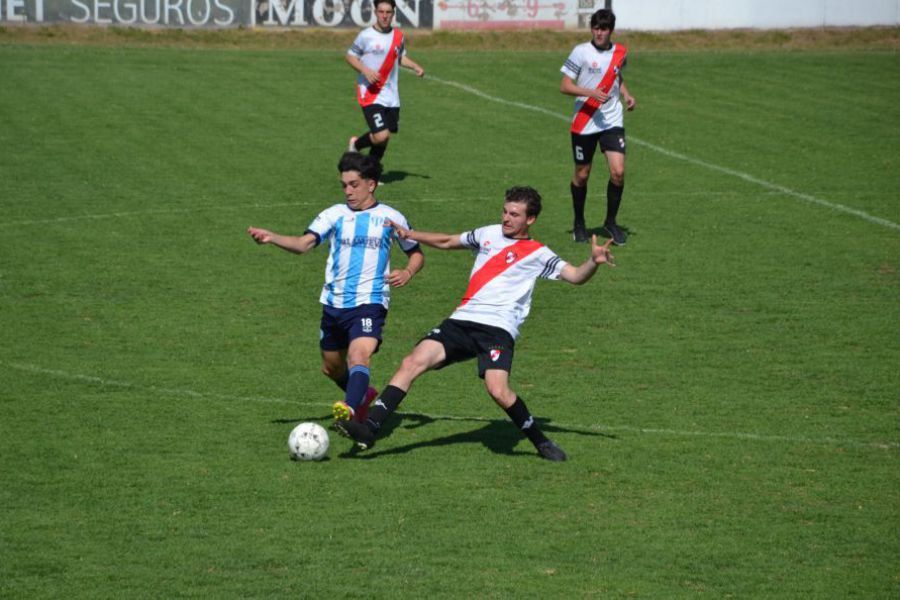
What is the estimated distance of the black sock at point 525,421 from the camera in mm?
9923

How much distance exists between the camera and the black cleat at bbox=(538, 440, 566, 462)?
33.0ft

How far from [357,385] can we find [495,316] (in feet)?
3.67

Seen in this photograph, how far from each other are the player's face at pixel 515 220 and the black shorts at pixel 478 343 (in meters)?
0.72

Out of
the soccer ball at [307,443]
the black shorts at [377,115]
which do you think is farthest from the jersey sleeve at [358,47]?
the soccer ball at [307,443]

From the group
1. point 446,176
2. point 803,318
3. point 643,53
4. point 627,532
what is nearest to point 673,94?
point 643,53

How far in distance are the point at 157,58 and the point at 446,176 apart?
12.9 meters

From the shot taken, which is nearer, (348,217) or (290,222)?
(348,217)

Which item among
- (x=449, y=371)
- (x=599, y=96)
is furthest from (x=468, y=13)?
(x=449, y=371)

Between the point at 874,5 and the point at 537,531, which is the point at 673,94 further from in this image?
the point at 537,531

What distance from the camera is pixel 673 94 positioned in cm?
2862

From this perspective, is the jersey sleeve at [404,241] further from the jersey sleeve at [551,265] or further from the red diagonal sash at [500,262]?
the jersey sleeve at [551,265]

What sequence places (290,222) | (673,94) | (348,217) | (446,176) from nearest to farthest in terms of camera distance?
(348,217) → (290,222) → (446,176) → (673,94)

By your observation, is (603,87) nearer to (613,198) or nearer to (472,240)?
(613,198)

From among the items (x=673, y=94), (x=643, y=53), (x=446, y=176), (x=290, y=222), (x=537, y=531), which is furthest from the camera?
(x=643, y=53)
